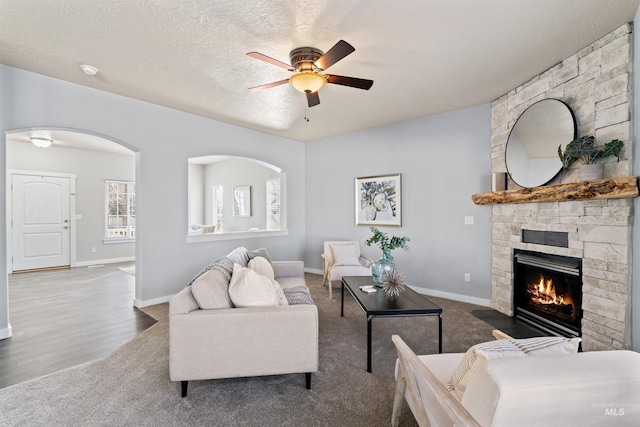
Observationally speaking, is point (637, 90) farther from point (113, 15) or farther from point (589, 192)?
point (113, 15)

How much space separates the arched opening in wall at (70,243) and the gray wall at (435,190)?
3.58 meters

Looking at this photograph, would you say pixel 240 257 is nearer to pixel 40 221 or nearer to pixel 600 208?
pixel 600 208

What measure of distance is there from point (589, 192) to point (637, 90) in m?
0.80

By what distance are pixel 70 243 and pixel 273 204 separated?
4.73 meters

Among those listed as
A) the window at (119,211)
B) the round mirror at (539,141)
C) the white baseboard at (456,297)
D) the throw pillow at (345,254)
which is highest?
the round mirror at (539,141)

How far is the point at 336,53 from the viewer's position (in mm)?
2186

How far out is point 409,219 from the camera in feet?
15.4

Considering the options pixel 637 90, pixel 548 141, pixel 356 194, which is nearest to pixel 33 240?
pixel 356 194

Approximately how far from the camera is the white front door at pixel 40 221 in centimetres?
608

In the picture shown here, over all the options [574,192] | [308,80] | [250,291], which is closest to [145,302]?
[250,291]

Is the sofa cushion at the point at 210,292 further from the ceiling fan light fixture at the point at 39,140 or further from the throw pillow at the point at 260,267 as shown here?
the ceiling fan light fixture at the point at 39,140

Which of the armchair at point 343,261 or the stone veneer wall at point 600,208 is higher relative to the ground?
the stone veneer wall at point 600,208

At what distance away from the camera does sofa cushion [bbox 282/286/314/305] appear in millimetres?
2668

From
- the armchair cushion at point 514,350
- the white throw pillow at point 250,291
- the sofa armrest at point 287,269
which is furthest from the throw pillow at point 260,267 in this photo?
the armchair cushion at point 514,350
